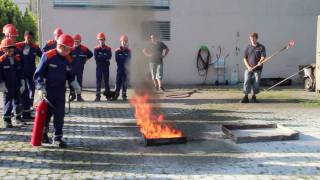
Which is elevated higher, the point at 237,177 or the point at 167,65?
the point at 167,65

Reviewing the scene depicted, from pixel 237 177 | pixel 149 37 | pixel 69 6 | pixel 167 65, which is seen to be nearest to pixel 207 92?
pixel 167 65

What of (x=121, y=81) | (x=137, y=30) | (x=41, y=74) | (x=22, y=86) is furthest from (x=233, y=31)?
(x=41, y=74)

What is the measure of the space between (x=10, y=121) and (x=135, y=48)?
286cm

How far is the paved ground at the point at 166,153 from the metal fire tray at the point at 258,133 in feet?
0.45

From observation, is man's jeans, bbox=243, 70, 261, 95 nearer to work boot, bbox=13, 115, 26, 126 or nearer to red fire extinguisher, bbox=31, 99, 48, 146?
work boot, bbox=13, 115, 26, 126

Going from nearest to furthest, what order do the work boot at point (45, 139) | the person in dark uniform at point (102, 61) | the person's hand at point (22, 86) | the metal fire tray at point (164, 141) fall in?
1. the metal fire tray at point (164, 141)
2. the work boot at point (45, 139)
3. the person's hand at point (22, 86)
4. the person in dark uniform at point (102, 61)

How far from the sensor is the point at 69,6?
1780 cm

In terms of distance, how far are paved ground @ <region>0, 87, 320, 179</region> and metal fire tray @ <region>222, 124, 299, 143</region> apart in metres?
0.14

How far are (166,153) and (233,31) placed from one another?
39.1 feet

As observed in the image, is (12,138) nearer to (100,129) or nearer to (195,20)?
(100,129)

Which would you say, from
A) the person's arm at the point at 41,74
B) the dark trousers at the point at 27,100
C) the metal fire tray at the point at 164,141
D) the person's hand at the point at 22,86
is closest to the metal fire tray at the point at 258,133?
the metal fire tray at the point at 164,141

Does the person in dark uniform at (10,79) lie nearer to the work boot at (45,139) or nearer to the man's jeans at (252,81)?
the work boot at (45,139)

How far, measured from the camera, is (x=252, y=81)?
1371 centimetres

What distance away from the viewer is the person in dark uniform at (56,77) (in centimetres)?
797
